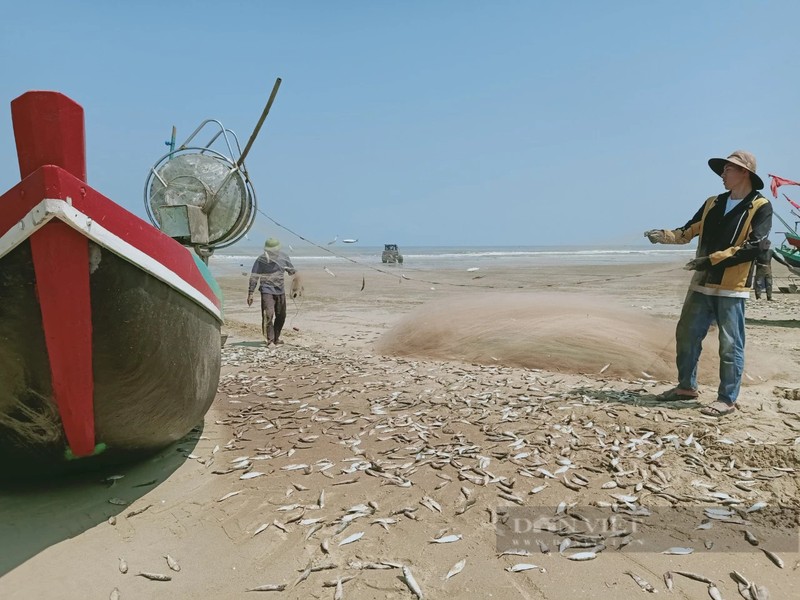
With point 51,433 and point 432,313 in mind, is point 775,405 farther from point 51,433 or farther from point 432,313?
point 51,433

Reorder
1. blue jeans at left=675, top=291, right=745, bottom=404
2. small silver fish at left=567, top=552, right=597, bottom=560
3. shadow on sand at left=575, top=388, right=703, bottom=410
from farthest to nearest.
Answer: shadow on sand at left=575, top=388, right=703, bottom=410
blue jeans at left=675, top=291, right=745, bottom=404
small silver fish at left=567, top=552, right=597, bottom=560

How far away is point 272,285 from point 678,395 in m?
6.87

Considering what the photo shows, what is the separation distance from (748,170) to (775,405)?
226 cm

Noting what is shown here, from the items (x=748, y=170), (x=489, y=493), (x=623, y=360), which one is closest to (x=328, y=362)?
(x=623, y=360)

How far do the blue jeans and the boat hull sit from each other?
15.0 ft

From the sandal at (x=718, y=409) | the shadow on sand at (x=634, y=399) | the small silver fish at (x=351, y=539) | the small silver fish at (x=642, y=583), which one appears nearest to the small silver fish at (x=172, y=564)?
the small silver fish at (x=351, y=539)

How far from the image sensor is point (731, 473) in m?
3.63

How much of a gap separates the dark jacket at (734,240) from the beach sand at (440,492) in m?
1.23

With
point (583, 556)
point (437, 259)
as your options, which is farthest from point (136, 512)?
point (437, 259)

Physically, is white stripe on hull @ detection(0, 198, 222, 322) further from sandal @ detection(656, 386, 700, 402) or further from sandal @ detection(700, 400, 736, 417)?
sandal @ detection(656, 386, 700, 402)

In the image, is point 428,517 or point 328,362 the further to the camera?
point 328,362

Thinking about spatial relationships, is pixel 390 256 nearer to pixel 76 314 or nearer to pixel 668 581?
pixel 76 314

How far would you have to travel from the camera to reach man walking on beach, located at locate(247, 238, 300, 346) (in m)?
9.71

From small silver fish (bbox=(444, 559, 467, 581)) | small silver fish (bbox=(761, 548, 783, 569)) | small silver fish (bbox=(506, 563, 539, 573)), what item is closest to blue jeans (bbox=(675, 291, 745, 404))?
small silver fish (bbox=(761, 548, 783, 569))
